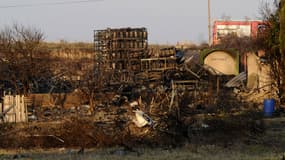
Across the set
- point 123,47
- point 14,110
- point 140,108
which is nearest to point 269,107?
point 140,108

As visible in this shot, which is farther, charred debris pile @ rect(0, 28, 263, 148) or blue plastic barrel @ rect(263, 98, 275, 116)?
blue plastic barrel @ rect(263, 98, 275, 116)

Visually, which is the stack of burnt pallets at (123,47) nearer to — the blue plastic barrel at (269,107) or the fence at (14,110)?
the fence at (14,110)

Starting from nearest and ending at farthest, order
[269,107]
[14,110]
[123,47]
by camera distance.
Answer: [14,110] → [269,107] → [123,47]

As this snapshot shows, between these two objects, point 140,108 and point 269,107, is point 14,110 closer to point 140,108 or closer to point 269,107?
point 140,108

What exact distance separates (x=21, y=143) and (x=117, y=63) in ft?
52.7

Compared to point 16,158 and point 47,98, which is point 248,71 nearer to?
point 47,98

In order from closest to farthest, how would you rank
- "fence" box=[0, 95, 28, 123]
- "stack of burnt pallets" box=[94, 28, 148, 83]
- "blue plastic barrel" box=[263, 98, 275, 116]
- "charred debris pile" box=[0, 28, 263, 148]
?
"charred debris pile" box=[0, 28, 263, 148]
"fence" box=[0, 95, 28, 123]
"blue plastic barrel" box=[263, 98, 275, 116]
"stack of burnt pallets" box=[94, 28, 148, 83]

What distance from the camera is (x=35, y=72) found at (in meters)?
28.7

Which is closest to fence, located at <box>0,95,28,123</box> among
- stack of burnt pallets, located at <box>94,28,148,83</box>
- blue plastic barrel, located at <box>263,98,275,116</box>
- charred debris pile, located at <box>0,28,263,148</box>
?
charred debris pile, located at <box>0,28,263,148</box>

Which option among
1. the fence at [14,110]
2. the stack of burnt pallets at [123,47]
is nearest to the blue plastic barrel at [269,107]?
the fence at [14,110]

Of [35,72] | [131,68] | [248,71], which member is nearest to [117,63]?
[131,68]

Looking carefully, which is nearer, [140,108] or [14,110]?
[14,110]

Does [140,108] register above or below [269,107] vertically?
above

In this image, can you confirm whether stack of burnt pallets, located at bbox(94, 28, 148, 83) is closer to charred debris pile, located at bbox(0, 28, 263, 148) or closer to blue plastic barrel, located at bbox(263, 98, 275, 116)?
charred debris pile, located at bbox(0, 28, 263, 148)
